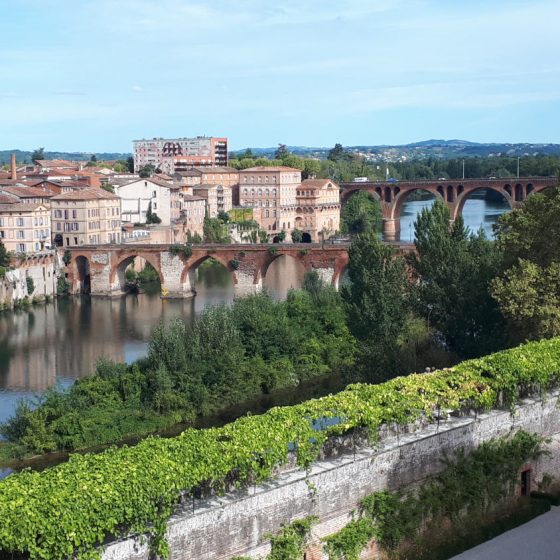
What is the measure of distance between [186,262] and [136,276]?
462cm

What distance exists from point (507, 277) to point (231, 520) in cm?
1500

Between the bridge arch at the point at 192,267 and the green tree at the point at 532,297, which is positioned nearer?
the green tree at the point at 532,297

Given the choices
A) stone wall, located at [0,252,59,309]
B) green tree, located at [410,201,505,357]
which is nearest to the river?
stone wall, located at [0,252,59,309]

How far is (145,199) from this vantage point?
72812 mm

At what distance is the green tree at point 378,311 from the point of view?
1142 inches

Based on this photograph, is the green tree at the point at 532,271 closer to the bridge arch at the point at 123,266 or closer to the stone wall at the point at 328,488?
the stone wall at the point at 328,488

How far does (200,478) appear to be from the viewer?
15453mm

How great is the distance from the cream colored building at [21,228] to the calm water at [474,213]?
30.5m

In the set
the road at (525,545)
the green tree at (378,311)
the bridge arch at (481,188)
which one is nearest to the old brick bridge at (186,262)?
the green tree at (378,311)

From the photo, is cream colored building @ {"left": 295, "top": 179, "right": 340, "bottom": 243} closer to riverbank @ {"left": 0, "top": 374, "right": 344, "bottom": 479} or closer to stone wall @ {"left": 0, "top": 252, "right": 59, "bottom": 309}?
stone wall @ {"left": 0, "top": 252, "right": 59, "bottom": 309}

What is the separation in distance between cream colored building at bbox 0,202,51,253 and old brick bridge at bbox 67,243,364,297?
2.00 meters

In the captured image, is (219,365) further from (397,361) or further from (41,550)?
(41,550)

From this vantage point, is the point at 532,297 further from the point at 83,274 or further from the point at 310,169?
the point at 310,169

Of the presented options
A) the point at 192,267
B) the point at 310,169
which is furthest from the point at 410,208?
the point at 192,267
